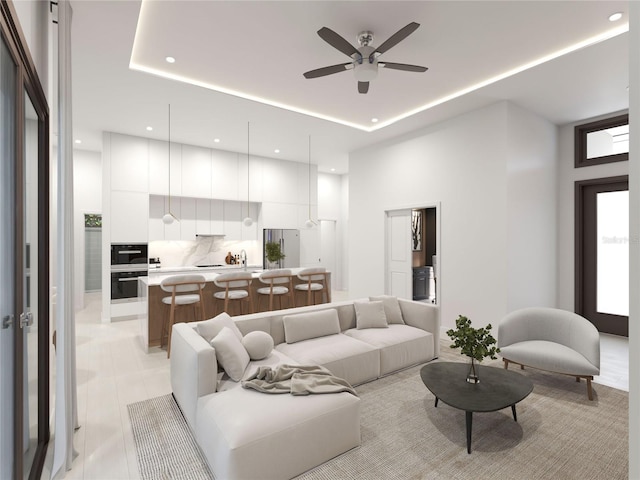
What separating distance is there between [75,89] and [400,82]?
159 inches

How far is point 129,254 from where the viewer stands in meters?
5.91

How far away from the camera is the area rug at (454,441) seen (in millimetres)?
2076

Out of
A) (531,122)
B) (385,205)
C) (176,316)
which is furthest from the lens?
(385,205)

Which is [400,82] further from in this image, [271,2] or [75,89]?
[75,89]

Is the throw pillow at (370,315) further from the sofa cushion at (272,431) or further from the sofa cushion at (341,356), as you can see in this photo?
the sofa cushion at (272,431)

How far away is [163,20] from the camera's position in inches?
117

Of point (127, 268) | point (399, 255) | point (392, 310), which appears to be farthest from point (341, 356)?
point (127, 268)

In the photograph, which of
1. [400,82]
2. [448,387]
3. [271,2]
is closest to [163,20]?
[271,2]

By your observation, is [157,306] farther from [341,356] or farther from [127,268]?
[341,356]

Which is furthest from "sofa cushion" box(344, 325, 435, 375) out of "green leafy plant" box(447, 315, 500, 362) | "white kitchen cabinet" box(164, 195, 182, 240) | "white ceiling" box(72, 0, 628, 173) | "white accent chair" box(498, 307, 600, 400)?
"white kitchen cabinet" box(164, 195, 182, 240)

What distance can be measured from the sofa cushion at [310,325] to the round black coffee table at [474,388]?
1111mm

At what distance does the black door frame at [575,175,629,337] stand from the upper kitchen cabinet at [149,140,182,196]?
6.84 meters

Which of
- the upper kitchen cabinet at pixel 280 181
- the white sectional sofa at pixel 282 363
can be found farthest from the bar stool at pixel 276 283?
the upper kitchen cabinet at pixel 280 181

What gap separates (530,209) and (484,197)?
751 mm
